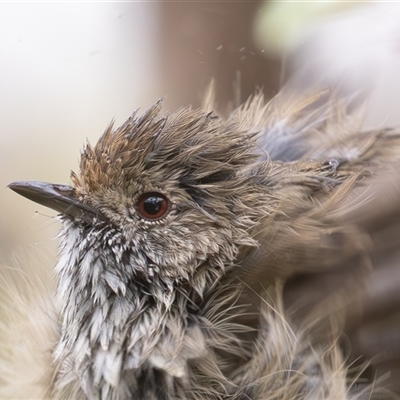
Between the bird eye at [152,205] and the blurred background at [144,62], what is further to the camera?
the blurred background at [144,62]

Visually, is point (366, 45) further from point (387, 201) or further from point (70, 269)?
point (70, 269)

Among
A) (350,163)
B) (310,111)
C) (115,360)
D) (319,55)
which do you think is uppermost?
(319,55)

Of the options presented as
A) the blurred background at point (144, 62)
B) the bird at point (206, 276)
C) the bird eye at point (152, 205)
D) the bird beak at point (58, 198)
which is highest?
the blurred background at point (144, 62)

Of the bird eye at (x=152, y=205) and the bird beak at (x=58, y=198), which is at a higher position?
the bird beak at (x=58, y=198)

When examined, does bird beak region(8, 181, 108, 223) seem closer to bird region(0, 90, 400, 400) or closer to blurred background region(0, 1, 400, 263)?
bird region(0, 90, 400, 400)

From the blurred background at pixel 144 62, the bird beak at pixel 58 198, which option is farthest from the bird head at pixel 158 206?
the blurred background at pixel 144 62

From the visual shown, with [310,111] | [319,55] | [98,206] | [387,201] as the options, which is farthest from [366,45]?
[98,206]

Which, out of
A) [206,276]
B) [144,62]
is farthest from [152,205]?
[144,62]

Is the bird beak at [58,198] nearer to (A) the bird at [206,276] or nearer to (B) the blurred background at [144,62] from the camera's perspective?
(A) the bird at [206,276]

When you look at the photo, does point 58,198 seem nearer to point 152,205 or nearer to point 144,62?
point 152,205
